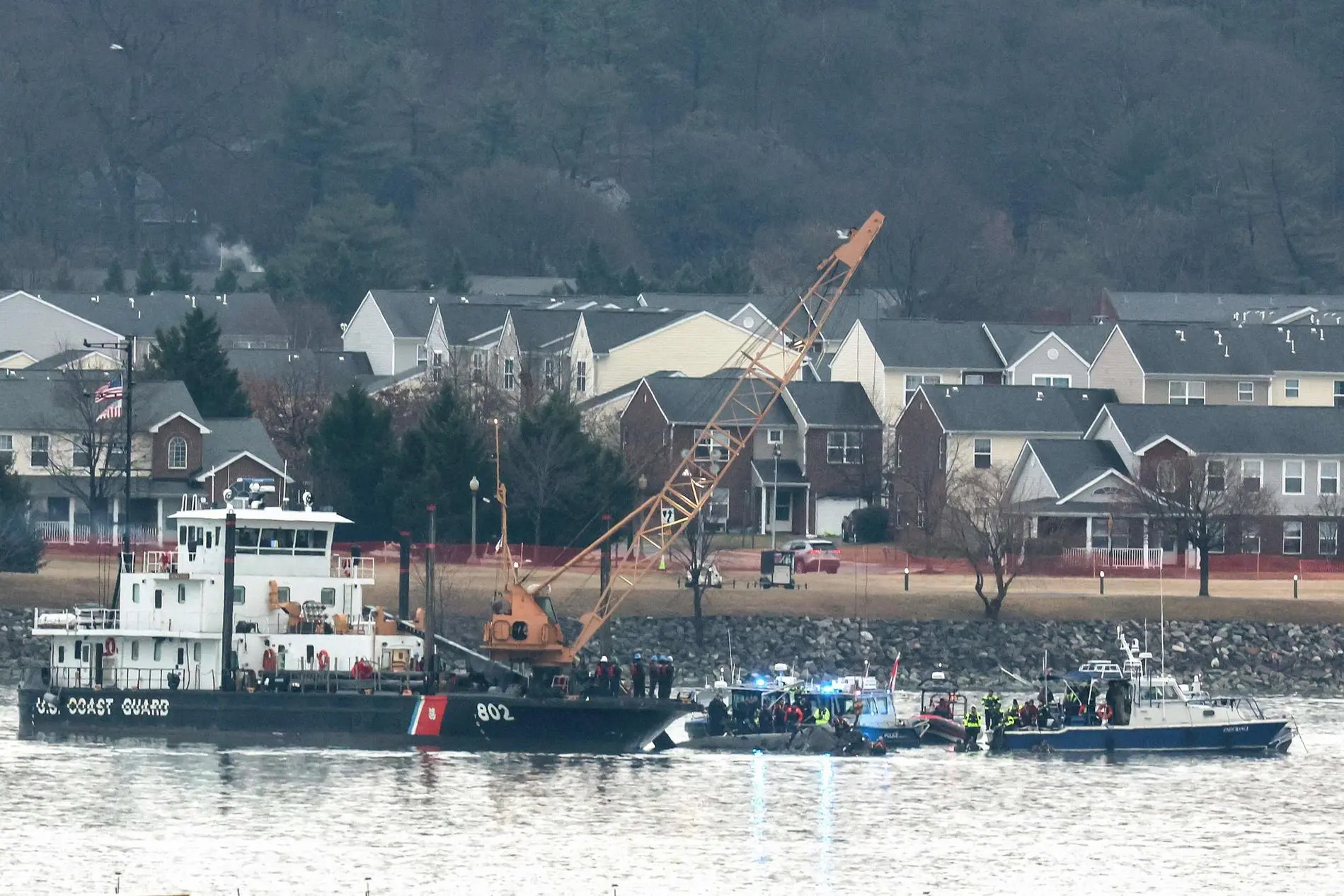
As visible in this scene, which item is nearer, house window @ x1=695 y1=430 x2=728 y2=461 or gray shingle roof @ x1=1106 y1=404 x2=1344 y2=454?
house window @ x1=695 y1=430 x2=728 y2=461

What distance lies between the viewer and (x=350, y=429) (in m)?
Answer: 95.8

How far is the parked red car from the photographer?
95.5 meters

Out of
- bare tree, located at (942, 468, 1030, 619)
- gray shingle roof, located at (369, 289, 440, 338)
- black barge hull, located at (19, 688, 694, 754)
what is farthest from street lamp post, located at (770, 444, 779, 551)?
black barge hull, located at (19, 688, 694, 754)

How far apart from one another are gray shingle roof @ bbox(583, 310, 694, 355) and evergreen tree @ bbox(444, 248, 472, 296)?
1211 inches

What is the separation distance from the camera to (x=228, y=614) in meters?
66.7

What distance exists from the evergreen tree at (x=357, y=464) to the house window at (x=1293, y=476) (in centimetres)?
2992

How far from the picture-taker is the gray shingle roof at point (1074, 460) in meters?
103

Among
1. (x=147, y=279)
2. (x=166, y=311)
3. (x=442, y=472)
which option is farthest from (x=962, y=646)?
(x=147, y=279)

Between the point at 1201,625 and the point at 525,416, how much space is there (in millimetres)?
21498

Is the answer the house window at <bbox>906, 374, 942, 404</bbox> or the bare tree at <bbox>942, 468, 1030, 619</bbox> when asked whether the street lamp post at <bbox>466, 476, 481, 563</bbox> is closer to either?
the bare tree at <bbox>942, 468, 1030, 619</bbox>

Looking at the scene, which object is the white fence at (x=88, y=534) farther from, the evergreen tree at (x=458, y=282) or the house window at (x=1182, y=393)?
the evergreen tree at (x=458, y=282)

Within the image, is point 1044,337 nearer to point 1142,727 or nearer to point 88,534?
point 88,534

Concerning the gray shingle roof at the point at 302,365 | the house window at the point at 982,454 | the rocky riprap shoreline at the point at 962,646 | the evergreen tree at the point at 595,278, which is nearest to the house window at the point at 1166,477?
the rocky riprap shoreline at the point at 962,646

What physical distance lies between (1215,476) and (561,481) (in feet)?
71.8
